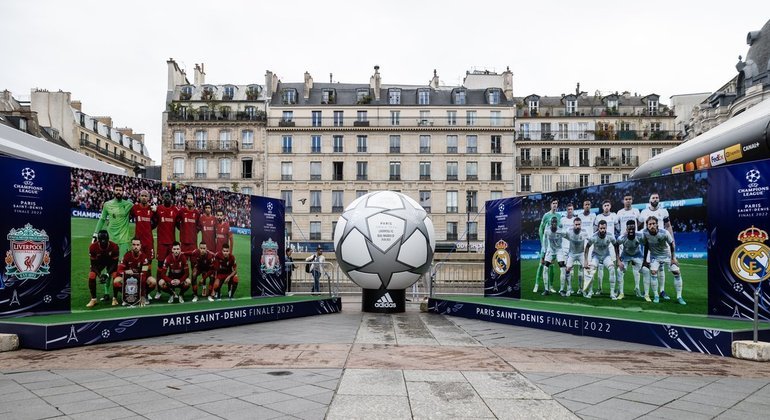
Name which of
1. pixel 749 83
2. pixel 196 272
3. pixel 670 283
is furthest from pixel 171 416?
pixel 749 83

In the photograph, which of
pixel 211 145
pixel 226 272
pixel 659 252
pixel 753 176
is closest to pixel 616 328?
pixel 659 252

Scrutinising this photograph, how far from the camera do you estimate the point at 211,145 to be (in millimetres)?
55438

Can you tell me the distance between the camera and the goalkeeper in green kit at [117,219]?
1098 cm

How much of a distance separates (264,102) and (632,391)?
56116mm

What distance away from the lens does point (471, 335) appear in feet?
33.9

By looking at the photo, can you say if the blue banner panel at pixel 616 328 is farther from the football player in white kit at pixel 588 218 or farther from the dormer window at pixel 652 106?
the dormer window at pixel 652 106

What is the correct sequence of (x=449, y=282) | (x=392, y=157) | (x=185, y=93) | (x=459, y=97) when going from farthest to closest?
(x=185, y=93) → (x=459, y=97) → (x=392, y=157) → (x=449, y=282)

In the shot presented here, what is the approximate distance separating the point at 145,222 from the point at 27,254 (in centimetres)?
267

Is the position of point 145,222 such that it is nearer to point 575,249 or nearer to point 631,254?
point 575,249

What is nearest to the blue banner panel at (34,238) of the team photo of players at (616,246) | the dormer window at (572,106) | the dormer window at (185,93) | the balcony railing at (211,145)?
the team photo of players at (616,246)

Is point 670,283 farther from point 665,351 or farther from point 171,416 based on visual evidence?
point 171,416

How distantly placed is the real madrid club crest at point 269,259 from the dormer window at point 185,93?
48.2m

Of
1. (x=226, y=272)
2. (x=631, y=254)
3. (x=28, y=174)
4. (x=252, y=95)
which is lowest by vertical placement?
(x=226, y=272)

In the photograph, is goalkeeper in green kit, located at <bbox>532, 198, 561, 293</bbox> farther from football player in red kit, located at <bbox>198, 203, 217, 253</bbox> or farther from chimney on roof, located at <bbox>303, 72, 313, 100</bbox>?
chimney on roof, located at <bbox>303, 72, 313, 100</bbox>
